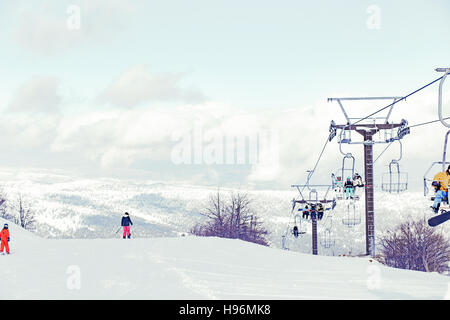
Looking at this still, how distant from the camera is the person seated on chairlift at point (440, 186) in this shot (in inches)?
464

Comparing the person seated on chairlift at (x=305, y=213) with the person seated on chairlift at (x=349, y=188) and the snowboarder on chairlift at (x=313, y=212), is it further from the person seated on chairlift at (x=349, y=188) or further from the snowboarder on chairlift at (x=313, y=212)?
the person seated on chairlift at (x=349, y=188)

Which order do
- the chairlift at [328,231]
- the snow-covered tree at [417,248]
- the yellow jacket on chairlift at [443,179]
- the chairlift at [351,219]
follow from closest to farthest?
the yellow jacket on chairlift at [443,179]
the chairlift at [351,219]
the chairlift at [328,231]
the snow-covered tree at [417,248]

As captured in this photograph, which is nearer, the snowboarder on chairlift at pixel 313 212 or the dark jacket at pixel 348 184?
the dark jacket at pixel 348 184

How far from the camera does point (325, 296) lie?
11.6 metres

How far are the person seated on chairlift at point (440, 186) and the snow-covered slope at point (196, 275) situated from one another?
214cm

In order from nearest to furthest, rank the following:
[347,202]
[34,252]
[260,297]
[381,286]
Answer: [260,297] < [381,286] < [34,252] < [347,202]

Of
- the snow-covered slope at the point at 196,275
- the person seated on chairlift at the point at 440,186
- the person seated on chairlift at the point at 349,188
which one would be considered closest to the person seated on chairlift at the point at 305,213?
the person seated on chairlift at the point at 349,188

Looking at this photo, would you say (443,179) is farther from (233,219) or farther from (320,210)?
(233,219)

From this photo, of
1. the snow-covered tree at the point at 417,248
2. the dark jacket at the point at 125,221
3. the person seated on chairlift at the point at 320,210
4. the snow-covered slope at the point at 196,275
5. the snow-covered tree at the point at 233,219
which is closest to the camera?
the snow-covered slope at the point at 196,275
